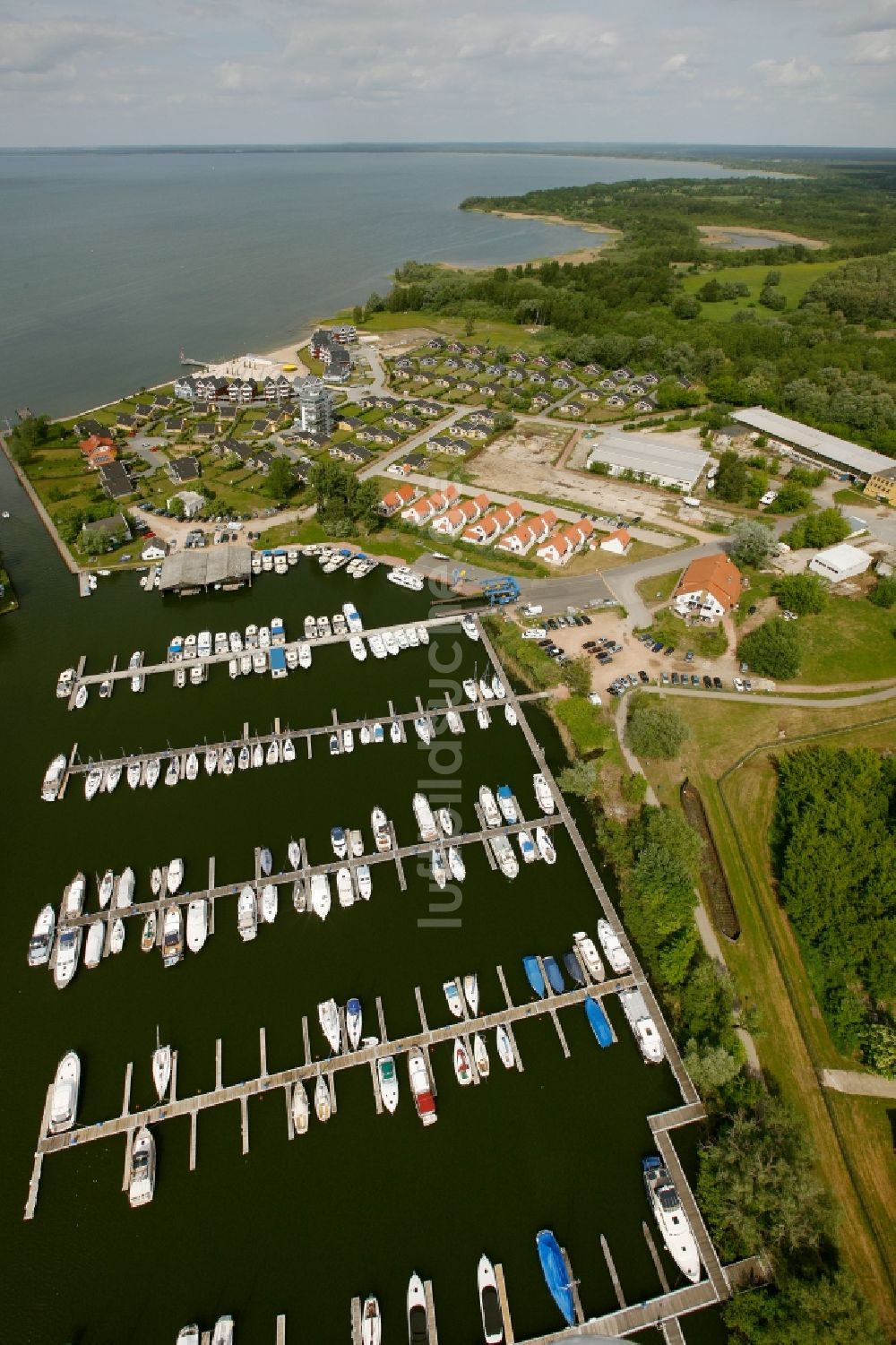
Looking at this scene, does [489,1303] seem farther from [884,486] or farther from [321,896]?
[884,486]

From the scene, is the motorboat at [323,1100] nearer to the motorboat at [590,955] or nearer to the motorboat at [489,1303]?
the motorboat at [489,1303]

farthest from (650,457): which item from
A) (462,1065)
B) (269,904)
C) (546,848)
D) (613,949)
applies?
(462,1065)

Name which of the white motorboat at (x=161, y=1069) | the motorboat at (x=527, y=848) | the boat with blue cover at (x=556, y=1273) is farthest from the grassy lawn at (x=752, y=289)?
the white motorboat at (x=161, y=1069)

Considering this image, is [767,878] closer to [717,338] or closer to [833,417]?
[833,417]

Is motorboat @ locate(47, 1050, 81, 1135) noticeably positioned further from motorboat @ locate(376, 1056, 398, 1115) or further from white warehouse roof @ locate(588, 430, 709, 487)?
white warehouse roof @ locate(588, 430, 709, 487)

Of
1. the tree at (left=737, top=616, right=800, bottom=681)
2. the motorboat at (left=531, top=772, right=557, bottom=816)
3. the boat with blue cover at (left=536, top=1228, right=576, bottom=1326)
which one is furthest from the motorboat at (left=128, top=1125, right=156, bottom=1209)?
the tree at (left=737, top=616, right=800, bottom=681)
